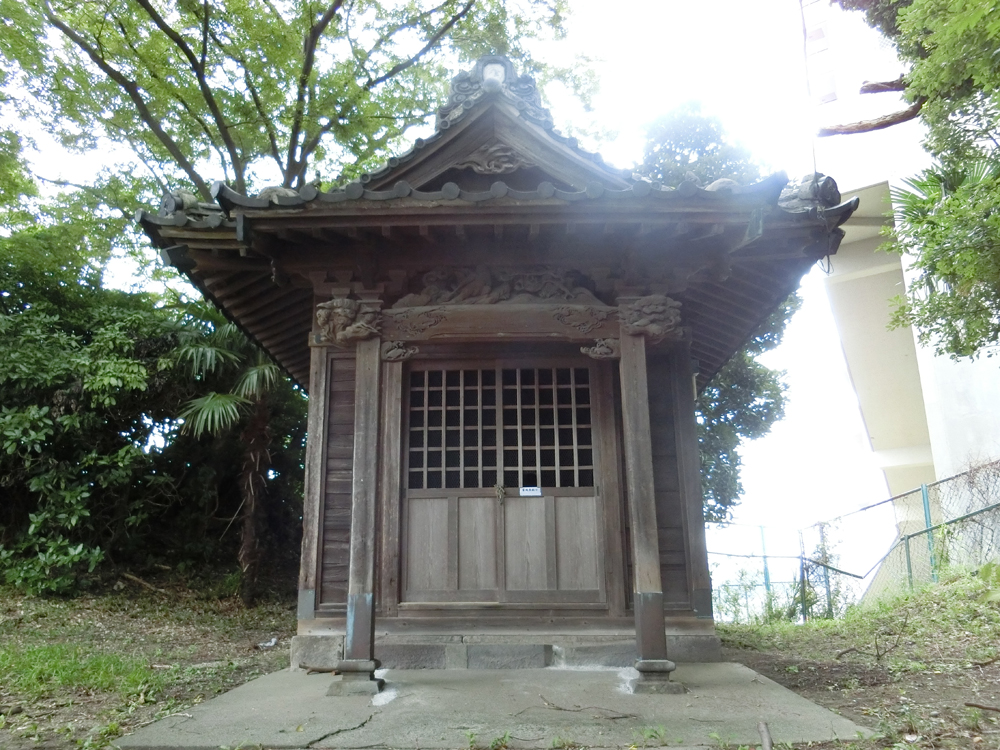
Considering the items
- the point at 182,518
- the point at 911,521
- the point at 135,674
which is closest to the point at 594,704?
the point at 135,674

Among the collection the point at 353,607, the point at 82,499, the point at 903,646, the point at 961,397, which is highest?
the point at 961,397

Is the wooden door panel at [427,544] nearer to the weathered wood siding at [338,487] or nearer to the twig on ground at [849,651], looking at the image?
the weathered wood siding at [338,487]

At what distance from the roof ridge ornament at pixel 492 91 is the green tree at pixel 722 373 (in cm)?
931

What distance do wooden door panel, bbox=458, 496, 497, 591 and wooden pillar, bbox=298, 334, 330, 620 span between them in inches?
49.9

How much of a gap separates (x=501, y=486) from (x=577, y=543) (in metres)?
0.83

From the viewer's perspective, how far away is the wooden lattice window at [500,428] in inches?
257

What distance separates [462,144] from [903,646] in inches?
260

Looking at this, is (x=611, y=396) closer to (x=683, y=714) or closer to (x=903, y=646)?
(x=683, y=714)

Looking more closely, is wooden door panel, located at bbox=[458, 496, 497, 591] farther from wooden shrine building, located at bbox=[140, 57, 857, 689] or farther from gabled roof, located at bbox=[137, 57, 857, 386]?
gabled roof, located at bbox=[137, 57, 857, 386]

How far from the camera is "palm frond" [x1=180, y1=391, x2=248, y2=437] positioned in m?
11.2

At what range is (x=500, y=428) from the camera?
658cm

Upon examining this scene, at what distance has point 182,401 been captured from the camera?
493 inches

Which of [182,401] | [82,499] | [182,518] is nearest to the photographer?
[82,499]

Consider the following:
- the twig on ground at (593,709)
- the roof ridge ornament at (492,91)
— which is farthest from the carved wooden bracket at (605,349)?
the twig on ground at (593,709)
